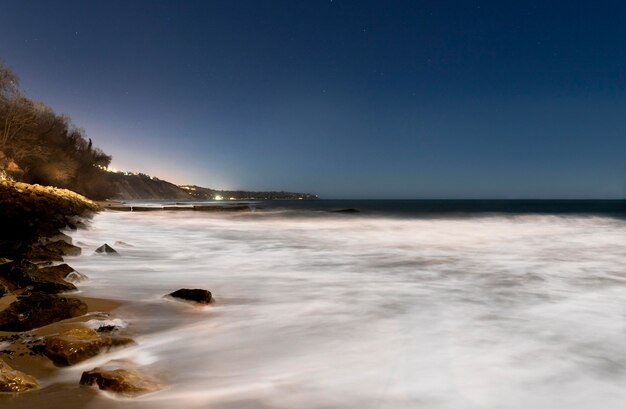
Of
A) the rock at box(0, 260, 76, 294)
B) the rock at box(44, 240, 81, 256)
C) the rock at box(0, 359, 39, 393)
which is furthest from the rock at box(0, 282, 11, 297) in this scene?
the rock at box(44, 240, 81, 256)

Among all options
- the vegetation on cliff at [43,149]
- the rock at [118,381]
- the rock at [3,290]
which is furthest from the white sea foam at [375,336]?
the vegetation on cliff at [43,149]

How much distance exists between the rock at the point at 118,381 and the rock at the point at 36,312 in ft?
4.46

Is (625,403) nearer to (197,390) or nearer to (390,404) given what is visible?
(390,404)

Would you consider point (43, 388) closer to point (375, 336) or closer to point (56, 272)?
point (375, 336)

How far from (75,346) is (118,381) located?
71cm

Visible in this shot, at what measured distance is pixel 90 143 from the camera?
6069 centimetres

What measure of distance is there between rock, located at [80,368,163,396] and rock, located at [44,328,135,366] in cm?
36

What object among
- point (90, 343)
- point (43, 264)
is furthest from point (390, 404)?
point (43, 264)

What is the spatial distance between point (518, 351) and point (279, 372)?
93.0 inches

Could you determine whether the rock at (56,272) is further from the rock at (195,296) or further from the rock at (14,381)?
the rock at (14,381)

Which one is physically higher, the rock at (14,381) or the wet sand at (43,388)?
the rock at (14,381)

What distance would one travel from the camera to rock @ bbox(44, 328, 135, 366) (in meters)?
3.28

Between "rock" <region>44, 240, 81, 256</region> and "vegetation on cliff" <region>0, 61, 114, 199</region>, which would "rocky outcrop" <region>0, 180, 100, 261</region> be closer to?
"rock" <region>44, 240, 81, 256</region>

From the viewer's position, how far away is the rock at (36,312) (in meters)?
3.89
